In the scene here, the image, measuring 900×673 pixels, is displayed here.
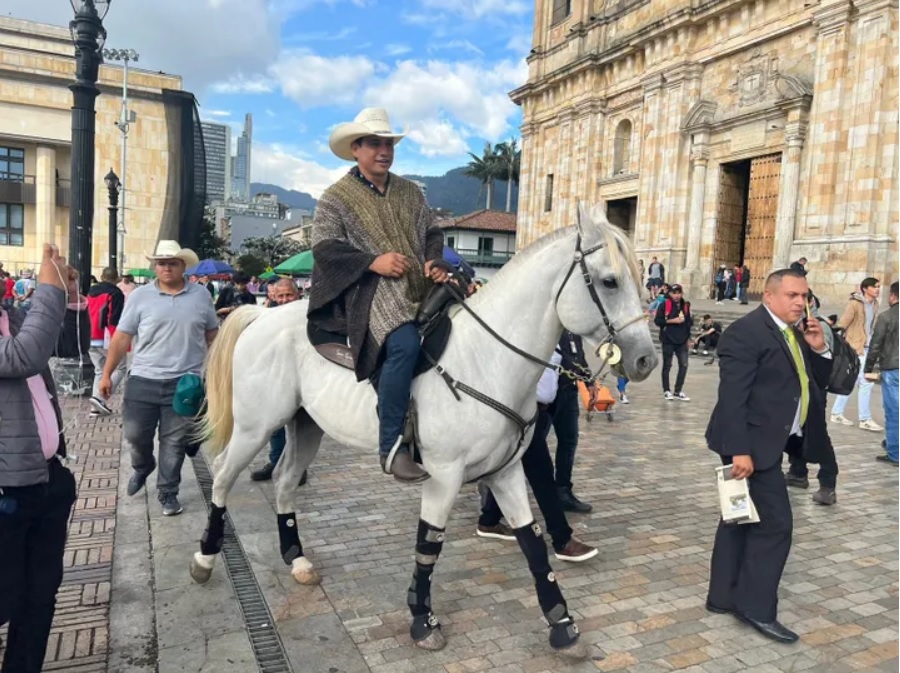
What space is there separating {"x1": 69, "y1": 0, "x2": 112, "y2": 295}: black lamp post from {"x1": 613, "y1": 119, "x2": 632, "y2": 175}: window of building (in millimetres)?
24527

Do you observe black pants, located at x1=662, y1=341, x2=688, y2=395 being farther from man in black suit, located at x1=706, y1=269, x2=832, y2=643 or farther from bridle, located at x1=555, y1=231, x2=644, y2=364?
bridle, located at x1=555, y1=231, x2=644, y2=364

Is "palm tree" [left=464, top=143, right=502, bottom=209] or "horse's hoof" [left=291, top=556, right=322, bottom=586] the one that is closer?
"horse's hoof" [left=291, top=556, right=322, bottom=586]

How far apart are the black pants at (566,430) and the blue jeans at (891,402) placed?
14.4 ft

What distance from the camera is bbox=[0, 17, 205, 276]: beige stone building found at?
41531 mm

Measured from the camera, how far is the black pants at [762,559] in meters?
3.62

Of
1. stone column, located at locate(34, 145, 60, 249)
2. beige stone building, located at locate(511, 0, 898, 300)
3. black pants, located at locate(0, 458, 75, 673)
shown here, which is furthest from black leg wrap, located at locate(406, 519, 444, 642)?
stone column, located at locate(34, 145, 60, 249)

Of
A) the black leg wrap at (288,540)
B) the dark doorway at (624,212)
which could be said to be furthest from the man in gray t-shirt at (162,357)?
the dark doorway at (624,212)

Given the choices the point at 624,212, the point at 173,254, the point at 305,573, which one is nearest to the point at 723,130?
the point at 624,212

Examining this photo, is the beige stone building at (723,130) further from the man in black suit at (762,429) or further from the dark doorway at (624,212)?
the man in black suit at (762,429)

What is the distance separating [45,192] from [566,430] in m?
48.5

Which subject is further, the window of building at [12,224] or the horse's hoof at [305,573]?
the window of building at [12,224]

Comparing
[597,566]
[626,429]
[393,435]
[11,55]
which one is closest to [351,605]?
[393,435]

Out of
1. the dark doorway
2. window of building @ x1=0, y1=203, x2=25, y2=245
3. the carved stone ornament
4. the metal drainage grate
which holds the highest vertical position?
the carved stone ornament

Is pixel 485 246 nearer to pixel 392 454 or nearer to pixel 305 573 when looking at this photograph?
pixel 305 573
